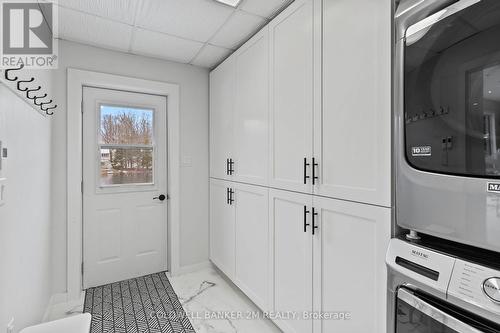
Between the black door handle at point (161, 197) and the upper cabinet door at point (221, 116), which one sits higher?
the upper cabinet door at point (221, 116)

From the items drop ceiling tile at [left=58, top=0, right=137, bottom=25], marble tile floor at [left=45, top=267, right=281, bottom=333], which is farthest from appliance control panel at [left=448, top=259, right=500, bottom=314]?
drop ceiling tile at [left=58, top=0, right=137, bottom=25]

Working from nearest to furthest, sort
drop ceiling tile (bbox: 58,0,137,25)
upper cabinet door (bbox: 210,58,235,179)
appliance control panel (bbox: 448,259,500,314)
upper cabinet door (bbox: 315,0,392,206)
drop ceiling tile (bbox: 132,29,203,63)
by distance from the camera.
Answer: appliance control panel (bbox: 448,259,500,314) → upper cabinet door (bbox: 315,0,392,206) → drop ceiling tile (bbox: 58,0,137,25) → drop ceiling tile (bbox: 132,29,203,63) → upper cabinet door (bbox: 210,58,235,179)

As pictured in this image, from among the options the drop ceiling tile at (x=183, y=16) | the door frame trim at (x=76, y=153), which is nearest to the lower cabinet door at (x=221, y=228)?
the door frame trim at (x=76, y=153)

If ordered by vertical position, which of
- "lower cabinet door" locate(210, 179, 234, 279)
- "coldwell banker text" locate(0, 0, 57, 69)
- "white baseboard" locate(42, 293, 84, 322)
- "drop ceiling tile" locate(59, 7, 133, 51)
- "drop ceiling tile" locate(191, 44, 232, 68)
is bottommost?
"white baseboard" locate(42, 293, 84, 322)

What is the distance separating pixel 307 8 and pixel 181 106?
72.7 inches

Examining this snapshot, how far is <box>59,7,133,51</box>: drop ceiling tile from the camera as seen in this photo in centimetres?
206

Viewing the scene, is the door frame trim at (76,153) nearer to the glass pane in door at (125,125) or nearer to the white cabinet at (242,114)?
the glass pane in door at (125,125)

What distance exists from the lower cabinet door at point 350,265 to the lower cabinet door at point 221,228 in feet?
4.04

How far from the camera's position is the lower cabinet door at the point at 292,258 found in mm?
1646

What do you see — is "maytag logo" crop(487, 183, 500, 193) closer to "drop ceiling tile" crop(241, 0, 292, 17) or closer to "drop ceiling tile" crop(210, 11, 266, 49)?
"drop ceiling tile" crop(241, 0, 292, 17)

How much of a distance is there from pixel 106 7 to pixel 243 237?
7.09ft

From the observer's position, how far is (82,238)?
264cm

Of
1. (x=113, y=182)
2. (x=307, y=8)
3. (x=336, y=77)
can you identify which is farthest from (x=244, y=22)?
(x=113, y=182)

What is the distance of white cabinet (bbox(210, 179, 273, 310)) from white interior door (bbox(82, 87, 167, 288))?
2.25ft
